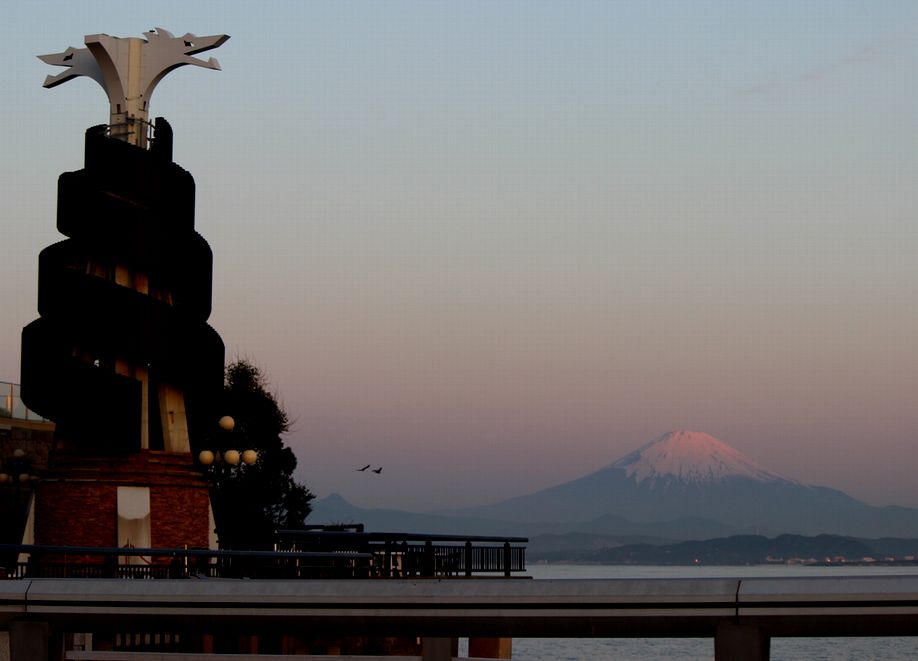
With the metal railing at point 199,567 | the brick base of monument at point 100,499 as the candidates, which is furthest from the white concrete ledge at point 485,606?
the brick base of monument at point 100,499

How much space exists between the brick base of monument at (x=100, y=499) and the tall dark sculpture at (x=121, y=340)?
38 millimetres

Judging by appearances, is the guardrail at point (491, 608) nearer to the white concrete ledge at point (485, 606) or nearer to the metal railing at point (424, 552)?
the white concrete ledge at point (485, 606)

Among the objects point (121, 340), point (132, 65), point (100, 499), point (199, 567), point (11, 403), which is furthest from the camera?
point (11, 403)

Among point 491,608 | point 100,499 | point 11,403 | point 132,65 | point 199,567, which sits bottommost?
point 199,567

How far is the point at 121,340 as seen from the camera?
1497 inches

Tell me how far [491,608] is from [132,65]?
3908cm

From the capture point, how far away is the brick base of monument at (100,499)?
127 feet

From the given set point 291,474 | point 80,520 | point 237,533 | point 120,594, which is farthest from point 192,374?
point 120,594

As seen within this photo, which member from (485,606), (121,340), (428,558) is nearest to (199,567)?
(428,558)

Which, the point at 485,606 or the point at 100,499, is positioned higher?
the point at 100,499

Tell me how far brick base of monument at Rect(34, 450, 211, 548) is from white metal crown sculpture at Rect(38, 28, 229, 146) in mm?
9578

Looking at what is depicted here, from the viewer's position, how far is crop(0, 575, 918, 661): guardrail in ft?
14.3

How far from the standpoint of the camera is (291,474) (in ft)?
215

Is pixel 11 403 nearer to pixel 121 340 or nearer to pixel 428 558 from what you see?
pixel 121 340
